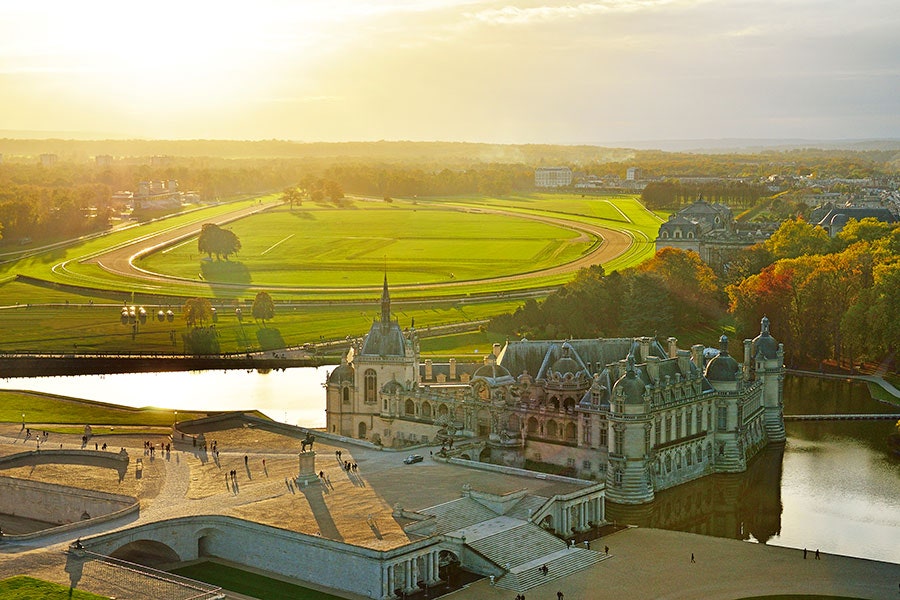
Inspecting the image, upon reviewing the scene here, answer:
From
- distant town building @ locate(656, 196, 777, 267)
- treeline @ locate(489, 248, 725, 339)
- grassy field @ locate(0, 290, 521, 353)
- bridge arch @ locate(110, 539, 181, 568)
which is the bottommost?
grassy field @ locate(0, 290, 521, 353)

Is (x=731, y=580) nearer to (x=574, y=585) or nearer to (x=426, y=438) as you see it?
(x=574, y=585)

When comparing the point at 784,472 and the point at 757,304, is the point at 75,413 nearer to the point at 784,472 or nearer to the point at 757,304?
the point at 784,472

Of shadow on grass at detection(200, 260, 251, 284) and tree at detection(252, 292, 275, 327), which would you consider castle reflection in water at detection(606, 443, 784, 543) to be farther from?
shadow on grass at detection(200, 260, 251, 284)

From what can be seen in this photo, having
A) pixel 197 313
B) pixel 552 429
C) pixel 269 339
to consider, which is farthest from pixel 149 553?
pixel 197 313

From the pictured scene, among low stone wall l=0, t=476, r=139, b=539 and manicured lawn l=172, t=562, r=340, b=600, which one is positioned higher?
low stone wall l=0, t=476, r=139, b=539

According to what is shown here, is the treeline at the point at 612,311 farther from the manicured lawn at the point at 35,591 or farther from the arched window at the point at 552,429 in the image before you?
the manicured lawn at the point at 35,591

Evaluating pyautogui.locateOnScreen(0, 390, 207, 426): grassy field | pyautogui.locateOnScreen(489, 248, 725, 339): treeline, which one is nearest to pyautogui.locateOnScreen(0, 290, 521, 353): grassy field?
pyautogui.locateOnScreen(489, 248, 725, 339): treeline

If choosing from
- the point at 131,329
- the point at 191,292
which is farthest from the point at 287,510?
the point at 191,292
